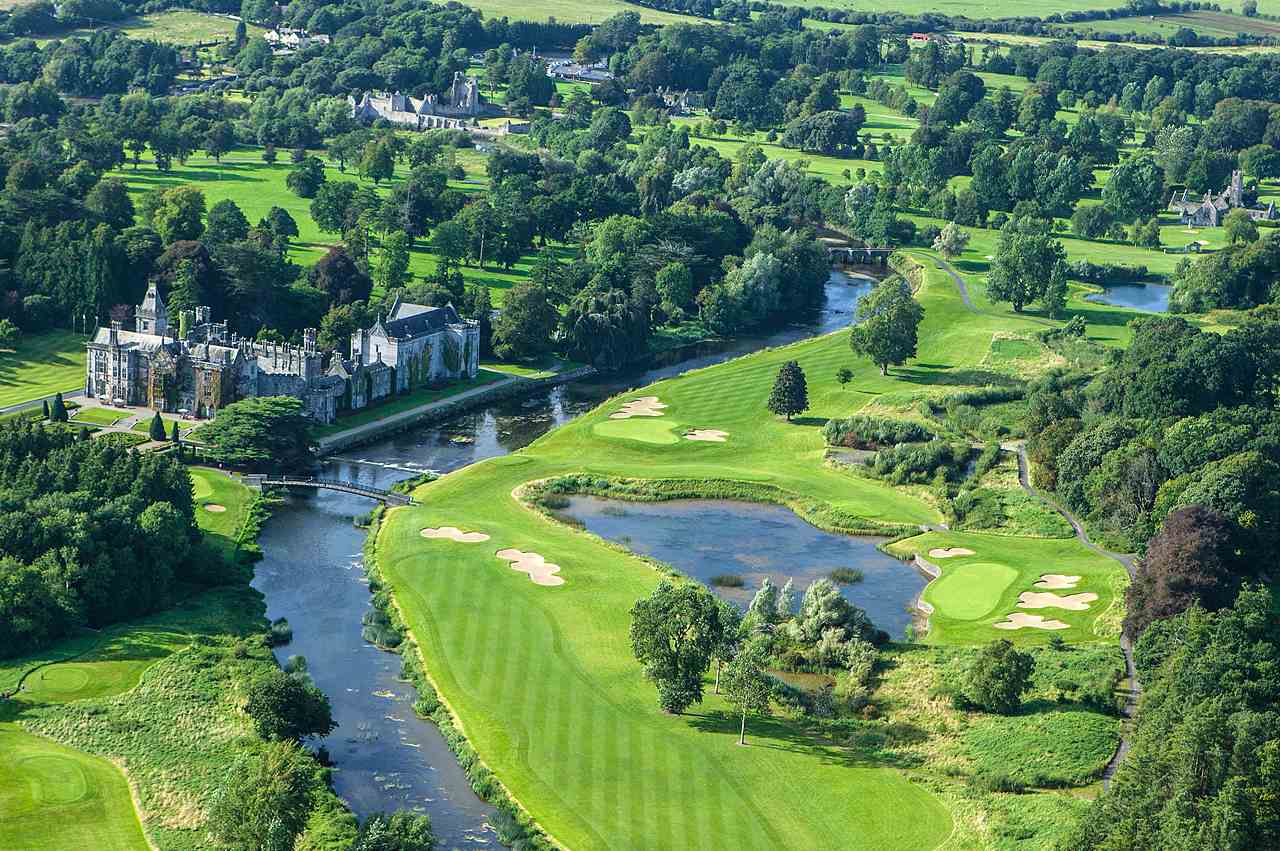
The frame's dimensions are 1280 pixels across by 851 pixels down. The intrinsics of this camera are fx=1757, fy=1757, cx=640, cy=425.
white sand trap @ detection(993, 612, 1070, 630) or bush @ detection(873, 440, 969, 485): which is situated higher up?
bush @ detection(873, 440, 969, 485)

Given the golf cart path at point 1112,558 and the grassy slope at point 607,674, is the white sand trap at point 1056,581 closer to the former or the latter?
the golf cart path at point 1112,558

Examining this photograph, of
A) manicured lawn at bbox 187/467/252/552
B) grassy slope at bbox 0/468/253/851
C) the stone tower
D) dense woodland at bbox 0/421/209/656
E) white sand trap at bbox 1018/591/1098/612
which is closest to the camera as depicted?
grassy slope at bbox 0/468/253/851

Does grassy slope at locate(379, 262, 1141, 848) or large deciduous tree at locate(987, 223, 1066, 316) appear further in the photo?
large deciduous tree at locate(987, 223, 1066, 316)

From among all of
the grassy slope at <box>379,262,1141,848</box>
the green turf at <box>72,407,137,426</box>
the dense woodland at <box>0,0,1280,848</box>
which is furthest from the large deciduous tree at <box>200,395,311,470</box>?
the grassy slope at <box>379,262,1141,848</box>

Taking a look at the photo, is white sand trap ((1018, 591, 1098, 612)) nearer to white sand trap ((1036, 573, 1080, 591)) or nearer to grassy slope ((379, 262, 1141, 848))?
white sand trap ((1036, 573, 1080, 591))

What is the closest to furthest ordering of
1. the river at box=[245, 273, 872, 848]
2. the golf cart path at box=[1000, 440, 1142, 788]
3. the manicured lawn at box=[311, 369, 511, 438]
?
the river at box=[245, 273, 872, 848] < the golf cart path at box=[1000, 440, 1142, 788] < the manicured lawn at box=[311, 369, 511, 438]

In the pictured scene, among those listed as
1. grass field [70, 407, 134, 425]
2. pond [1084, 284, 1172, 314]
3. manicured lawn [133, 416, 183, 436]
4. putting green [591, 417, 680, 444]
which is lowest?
grass field [70, 407, 134, 425]

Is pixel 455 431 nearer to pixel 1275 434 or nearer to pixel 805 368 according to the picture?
pixel 805 368
